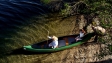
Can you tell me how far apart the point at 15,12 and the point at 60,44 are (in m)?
6.88

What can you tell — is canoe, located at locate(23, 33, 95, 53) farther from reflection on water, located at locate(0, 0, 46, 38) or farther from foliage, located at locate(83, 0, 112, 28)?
reflection on water, located at locate(0, 0, 46, 38)

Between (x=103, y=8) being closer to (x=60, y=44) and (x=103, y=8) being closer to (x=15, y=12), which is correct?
(x=60, y=44)

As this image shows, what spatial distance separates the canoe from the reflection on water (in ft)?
10.6

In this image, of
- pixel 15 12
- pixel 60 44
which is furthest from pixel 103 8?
pixel 15 12

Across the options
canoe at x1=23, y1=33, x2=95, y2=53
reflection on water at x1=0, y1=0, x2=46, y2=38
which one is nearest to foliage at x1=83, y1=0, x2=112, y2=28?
canoe at x1=23, y1=33, x2=95, y2=53

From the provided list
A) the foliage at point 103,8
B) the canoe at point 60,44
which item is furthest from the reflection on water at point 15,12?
the foliage at point 103,8

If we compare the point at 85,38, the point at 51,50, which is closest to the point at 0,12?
the point at 51,50

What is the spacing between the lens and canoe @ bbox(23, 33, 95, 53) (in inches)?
573

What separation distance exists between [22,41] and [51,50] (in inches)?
111

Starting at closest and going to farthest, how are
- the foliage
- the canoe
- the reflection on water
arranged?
1. the foliage
2. the canoe
3. the reflection on water

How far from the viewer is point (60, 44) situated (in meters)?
15.4

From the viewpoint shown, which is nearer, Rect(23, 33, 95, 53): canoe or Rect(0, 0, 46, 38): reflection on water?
Rect(23, 33, 95, 53): canoe

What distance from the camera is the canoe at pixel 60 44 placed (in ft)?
47.8

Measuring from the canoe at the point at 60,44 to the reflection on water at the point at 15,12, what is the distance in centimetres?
322
